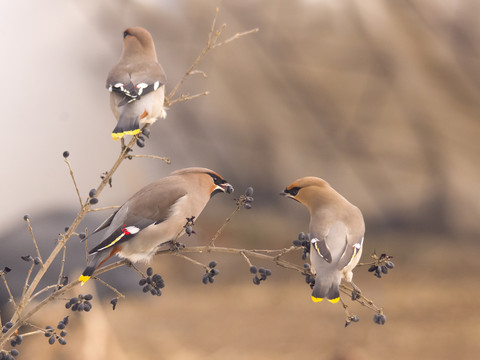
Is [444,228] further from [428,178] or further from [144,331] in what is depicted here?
[144,331]

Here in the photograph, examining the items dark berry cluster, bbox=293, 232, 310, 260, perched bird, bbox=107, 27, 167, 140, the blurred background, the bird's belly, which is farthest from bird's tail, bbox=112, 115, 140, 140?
the blurred background

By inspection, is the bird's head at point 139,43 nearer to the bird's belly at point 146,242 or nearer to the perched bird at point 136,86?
the perched bird at point 136,86

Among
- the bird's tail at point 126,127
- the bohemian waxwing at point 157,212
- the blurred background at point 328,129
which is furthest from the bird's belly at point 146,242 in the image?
the blurred background at point 328,129

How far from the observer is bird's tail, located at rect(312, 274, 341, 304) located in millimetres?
593

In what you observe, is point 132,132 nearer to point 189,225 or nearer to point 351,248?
point 189,225

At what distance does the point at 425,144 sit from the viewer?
2.78 metres

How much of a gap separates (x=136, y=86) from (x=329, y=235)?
0.90 ft

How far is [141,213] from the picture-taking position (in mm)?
633

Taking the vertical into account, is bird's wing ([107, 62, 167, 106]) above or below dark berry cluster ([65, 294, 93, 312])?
above

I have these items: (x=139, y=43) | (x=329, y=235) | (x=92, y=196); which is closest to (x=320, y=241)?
(x=329, y=235)

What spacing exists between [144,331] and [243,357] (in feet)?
1.34

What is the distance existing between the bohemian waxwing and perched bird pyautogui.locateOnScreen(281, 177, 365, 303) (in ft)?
0.32

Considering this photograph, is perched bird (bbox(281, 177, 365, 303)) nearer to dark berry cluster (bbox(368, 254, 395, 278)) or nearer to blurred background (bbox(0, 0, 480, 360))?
dark berry cluster (bbox(368, 254, 395, 278))

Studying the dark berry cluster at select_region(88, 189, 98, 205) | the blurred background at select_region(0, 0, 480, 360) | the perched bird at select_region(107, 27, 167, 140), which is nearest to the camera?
the dark berry cluster at select_region(88, 189, 98, 205)
